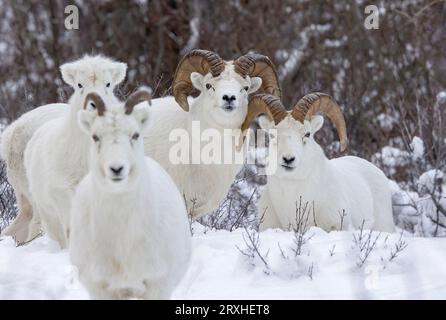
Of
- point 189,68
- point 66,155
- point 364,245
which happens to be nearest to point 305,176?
point 189,68

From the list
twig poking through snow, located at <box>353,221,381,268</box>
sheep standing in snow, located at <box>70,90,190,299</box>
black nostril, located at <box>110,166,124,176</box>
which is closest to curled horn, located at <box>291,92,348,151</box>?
twig poking through snow, located at <box>353,221,381,268</box>

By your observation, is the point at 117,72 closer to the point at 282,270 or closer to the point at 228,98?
the point at 228,98

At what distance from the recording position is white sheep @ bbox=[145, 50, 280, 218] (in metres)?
10.1

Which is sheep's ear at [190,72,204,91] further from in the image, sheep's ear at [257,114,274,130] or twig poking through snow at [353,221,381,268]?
twig poking through snow at [353,221,381,268]

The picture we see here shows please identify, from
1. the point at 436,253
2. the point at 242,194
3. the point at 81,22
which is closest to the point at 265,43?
the point at 81,22

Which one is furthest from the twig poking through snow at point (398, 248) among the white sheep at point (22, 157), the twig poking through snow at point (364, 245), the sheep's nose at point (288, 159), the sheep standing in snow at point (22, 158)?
the white sheep at point (22, 157)

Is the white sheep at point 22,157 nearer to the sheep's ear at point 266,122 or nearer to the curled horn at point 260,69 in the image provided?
the curled horn at point 260,69

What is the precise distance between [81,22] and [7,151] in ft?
56.8

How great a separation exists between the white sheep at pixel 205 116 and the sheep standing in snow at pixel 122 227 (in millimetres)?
3079

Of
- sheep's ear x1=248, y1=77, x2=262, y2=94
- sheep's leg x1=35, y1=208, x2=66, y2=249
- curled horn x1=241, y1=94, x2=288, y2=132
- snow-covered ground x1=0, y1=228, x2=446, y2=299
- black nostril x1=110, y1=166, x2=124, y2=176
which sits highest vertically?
sheep's ear x1=248, y1=77, x2=262, y2=94

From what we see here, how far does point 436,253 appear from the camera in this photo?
8875mm

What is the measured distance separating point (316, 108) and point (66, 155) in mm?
2583
